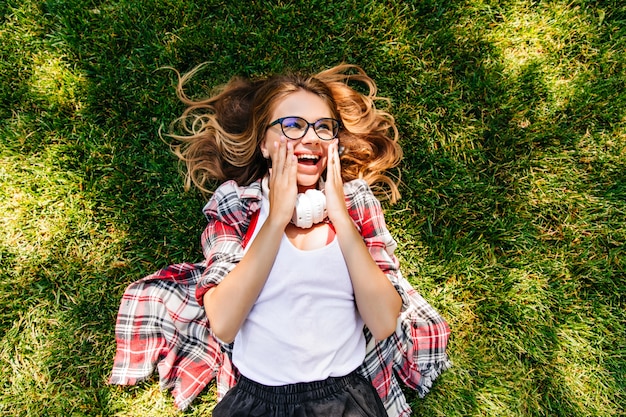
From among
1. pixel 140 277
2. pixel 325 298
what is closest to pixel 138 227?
pixel 140 277

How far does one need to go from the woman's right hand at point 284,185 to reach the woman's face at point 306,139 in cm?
6

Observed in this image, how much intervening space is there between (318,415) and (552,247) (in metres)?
2.05

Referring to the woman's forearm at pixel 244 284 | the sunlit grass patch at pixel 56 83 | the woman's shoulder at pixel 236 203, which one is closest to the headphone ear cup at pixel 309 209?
the woman's forearm at pixel 244 284

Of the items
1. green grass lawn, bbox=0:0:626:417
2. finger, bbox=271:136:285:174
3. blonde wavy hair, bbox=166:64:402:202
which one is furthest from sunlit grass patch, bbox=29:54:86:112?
finger, bbox=271:136:285:174

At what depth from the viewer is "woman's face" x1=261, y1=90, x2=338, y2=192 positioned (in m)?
2.60

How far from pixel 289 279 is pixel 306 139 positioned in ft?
2.62

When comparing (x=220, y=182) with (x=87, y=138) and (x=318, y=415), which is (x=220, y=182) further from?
(x=318, y=415)

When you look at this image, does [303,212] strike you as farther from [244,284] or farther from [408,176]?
[408,176]

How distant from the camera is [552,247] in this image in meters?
3.26

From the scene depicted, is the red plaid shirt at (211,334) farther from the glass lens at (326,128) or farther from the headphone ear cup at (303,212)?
the glass lens at (326,128)

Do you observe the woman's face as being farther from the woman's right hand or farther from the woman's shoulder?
the woman's shoulder

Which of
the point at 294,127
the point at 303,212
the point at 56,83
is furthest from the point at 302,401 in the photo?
the point at 56,83

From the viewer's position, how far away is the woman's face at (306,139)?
2.60 meters

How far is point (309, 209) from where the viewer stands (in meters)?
2.56
